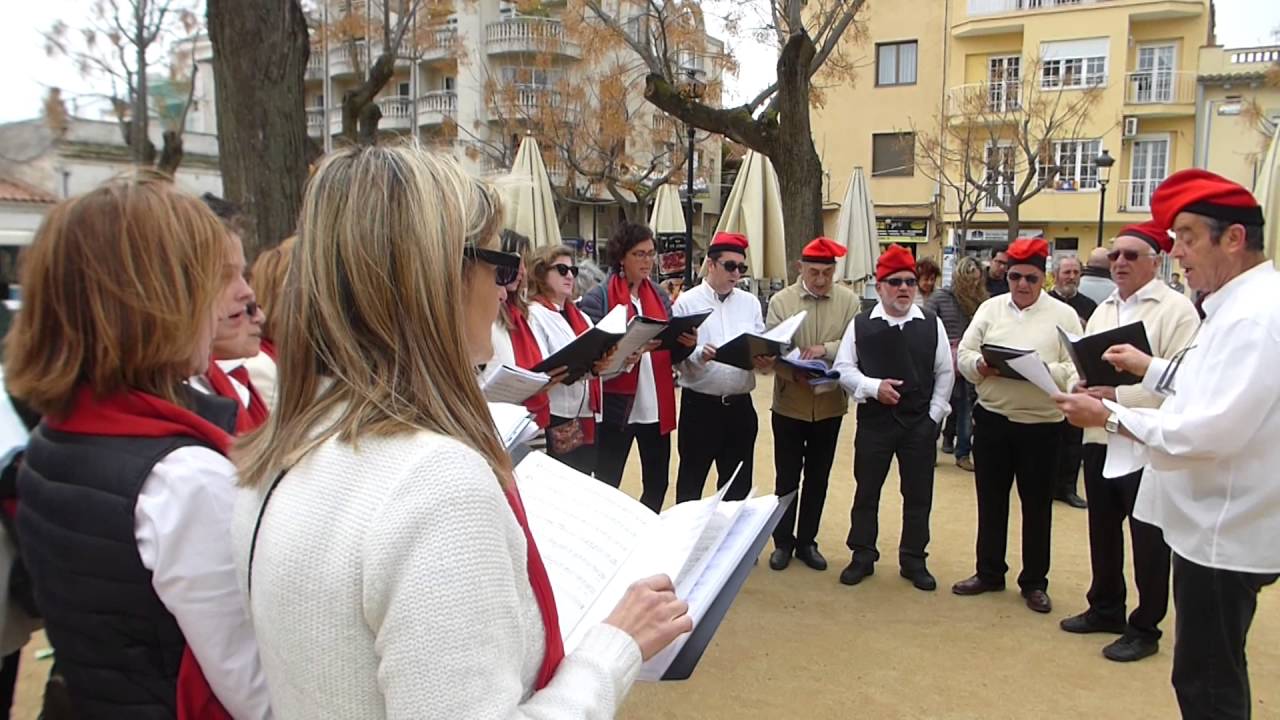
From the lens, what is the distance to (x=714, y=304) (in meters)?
5.68

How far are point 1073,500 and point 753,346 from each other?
138 inches

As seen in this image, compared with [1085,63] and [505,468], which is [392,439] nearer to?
[505,468]

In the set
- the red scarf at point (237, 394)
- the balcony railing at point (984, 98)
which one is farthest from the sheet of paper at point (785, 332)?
the balcony railing at point (984, 98)

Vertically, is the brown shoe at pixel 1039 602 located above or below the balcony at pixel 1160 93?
below

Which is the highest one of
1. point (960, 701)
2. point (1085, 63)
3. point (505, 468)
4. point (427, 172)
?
point (1085, 63)

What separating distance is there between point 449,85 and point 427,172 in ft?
128

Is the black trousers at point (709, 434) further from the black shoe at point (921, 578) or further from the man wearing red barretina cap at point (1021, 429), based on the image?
the man wearing red barretina cap at point (1021, 429)

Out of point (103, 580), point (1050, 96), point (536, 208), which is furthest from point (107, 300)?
point (1050, 96)

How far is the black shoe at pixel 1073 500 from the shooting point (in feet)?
21.6

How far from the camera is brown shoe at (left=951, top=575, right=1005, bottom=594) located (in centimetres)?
486

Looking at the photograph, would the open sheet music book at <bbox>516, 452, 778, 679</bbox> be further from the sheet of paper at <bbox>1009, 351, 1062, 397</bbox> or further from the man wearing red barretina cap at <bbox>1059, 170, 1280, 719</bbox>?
the sheet of paper at <bbox>1009, 351, 1062, 397</bbox>

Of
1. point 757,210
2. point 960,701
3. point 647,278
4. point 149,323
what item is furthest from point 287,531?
point 757,210

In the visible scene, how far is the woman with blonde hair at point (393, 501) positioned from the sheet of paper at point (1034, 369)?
10.9 ft

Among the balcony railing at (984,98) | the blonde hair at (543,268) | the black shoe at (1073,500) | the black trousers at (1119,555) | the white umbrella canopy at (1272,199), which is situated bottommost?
the black shoe at (1073,500)
